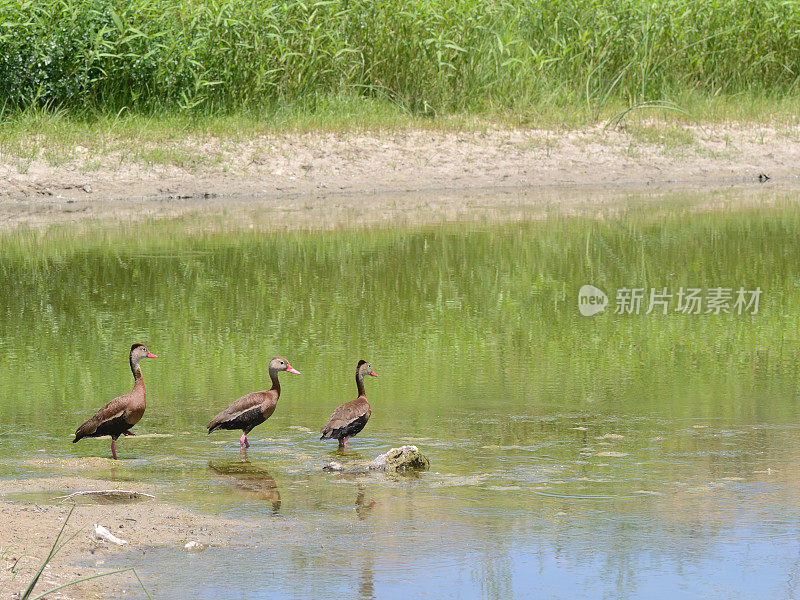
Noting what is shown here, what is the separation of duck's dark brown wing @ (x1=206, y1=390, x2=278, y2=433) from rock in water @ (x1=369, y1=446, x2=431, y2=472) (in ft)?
3.06

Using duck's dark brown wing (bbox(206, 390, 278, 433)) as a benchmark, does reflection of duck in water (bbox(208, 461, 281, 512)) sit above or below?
Answer: below

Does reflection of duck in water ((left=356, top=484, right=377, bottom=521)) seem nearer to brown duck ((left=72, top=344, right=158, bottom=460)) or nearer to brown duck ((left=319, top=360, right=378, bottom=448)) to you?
brown duck ((left=319, top=360, right=378, bottom=448))

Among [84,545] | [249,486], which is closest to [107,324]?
[249,486]

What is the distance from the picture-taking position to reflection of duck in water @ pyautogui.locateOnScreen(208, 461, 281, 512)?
6465 mm

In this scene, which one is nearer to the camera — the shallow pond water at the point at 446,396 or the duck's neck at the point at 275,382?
the shallow pond water at the point at 446,396

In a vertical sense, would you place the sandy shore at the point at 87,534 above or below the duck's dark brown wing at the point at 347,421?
above

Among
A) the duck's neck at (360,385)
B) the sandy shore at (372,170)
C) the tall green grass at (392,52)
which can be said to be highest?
the tall green grass at (392,52)

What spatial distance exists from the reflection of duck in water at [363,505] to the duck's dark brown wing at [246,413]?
106 cm

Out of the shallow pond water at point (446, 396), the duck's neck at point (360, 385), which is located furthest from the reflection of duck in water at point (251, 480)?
the duck's neck at point (360, 385)

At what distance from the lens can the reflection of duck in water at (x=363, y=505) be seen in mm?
6098

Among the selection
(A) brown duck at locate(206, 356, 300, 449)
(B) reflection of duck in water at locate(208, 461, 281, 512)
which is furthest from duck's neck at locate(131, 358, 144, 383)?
(B) reflection of duck in water at locate(208, 461, 281, 512)

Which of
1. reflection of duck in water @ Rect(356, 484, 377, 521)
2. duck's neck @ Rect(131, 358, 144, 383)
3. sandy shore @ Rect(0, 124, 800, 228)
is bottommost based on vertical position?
sandy shore @ Rect(0, 124, 800, 228)

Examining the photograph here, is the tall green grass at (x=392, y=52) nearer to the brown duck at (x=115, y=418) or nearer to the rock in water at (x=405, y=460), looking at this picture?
the brown duck at (x=115, y=418)

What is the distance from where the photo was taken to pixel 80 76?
19.2 m
